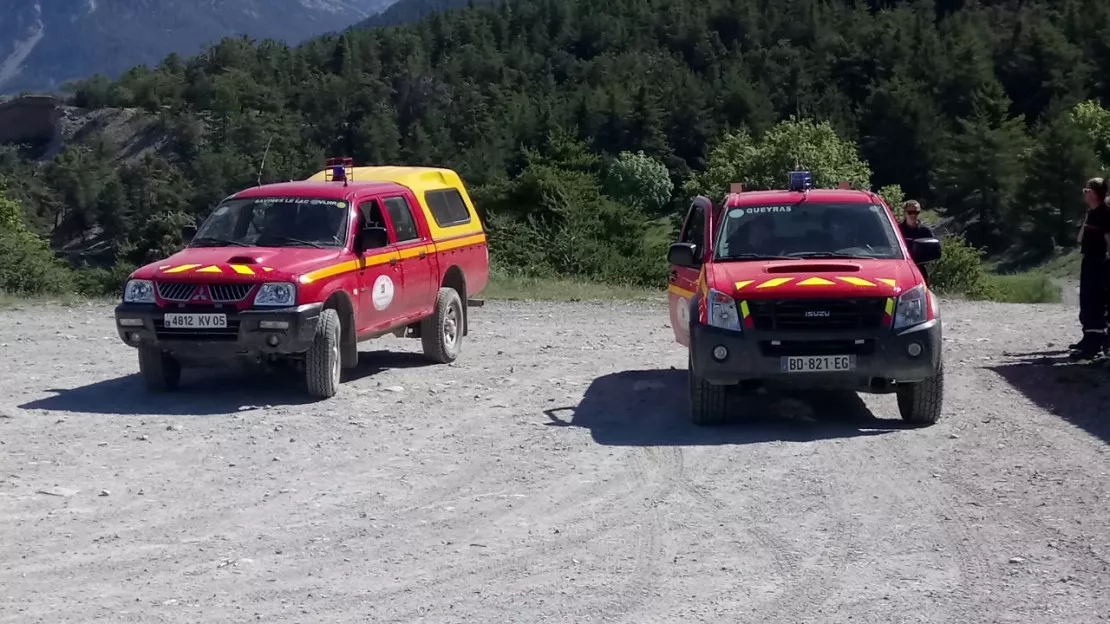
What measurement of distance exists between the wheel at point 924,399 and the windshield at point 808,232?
118 centimetres

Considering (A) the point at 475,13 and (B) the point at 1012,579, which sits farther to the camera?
(A) the point at 475,13

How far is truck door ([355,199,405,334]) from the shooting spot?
12.7 meters

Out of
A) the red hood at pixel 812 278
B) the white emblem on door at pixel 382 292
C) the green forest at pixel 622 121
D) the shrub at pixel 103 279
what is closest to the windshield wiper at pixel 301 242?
the white emblem on door at pixel 382 292

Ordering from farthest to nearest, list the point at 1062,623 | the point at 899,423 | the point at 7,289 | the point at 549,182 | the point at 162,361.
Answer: the point at 549,182, the point at 7,289, the point at 162,361, the point at 899,423, the point at 1062,623

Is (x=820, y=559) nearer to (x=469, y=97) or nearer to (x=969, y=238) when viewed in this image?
(x=969, y=238)

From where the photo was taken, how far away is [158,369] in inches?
483

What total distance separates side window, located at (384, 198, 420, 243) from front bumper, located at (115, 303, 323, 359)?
2054 millimetres

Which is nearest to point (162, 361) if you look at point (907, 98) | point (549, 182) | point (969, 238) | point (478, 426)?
point (478, 426)

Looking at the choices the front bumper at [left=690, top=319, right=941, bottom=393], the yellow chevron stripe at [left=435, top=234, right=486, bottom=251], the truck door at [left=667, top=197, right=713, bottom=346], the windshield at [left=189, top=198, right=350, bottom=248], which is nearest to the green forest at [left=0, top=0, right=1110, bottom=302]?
the yellow chevron stripe at [left=435, top=234, right=486, bottom=251]

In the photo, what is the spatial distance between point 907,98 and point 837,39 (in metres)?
25.9

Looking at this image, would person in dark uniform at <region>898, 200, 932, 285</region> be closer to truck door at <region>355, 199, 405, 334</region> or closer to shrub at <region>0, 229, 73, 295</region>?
truck door at <region>355, 199, 405, 334</region>

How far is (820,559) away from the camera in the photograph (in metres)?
6.85

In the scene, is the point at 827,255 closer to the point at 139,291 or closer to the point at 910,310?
the point at 910,310

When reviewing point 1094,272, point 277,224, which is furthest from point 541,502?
point 1094,272
